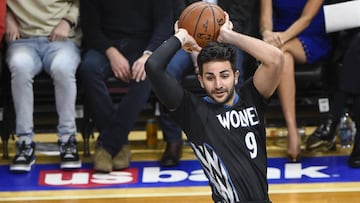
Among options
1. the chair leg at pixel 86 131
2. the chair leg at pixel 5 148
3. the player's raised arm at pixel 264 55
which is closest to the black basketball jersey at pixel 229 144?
the player's raised arm at pixel 264 55

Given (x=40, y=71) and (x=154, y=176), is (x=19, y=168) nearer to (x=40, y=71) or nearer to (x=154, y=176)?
(x=40, y=71)

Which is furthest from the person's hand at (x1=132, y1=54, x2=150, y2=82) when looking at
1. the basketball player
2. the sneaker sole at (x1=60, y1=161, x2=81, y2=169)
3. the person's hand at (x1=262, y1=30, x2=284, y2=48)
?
the basketball player

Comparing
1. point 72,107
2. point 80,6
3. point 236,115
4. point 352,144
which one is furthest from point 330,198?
point 80,6

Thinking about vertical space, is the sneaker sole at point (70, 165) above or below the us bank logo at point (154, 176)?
above

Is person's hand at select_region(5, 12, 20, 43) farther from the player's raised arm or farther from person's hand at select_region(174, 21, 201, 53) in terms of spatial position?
the player's raised arm

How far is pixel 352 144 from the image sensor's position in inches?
242

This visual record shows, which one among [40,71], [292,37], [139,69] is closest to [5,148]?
[40,71]

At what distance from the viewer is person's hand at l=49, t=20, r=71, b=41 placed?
5.86 meters

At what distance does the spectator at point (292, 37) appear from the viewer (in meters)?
5.79

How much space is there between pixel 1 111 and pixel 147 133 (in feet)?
3.46

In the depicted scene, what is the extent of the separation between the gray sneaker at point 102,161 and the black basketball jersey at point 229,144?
5.49 feet

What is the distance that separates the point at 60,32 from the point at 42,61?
0.78ft

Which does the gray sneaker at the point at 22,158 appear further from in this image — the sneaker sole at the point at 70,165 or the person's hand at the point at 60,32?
the person's hand at the point at 60,32

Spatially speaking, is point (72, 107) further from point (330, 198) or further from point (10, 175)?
point (330, 198)
